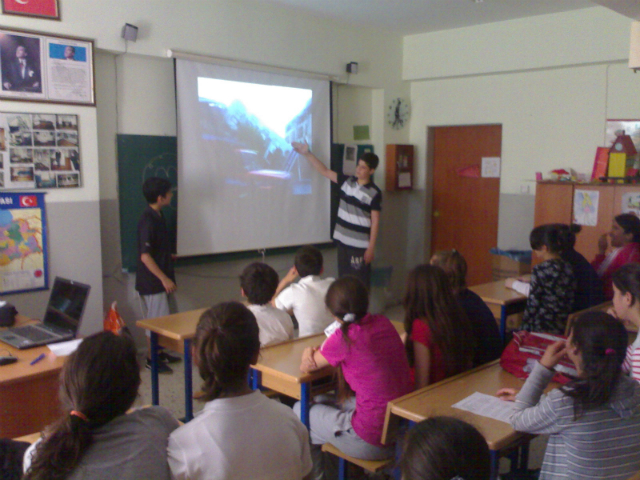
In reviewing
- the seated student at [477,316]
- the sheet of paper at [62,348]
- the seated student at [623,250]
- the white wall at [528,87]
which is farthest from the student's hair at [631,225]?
the sheet of paper at [62,348]

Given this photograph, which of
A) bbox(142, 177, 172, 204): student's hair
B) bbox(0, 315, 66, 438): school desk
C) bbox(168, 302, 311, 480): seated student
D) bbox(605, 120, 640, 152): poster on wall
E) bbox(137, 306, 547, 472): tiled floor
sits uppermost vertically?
bbox(605, 120, 640, 152): poster on wall

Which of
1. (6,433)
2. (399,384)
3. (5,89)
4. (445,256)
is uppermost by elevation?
(5,89)

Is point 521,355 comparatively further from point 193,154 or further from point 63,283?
point 193,154

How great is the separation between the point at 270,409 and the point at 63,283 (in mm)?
1718

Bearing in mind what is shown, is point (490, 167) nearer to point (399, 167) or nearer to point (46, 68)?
point (399, 167)

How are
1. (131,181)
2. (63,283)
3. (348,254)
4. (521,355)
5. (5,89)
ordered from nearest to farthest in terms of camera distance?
(521,355) → (63,283) → (5,89) → (131,181) → (348,254)

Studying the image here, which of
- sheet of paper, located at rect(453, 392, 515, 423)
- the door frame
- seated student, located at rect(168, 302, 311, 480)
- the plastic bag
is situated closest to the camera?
seated student, located at rect(168, 302, 311, 480)

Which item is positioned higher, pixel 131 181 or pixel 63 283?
pixel 131 181

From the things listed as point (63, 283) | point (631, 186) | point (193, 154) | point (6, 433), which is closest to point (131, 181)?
point (193, 154)

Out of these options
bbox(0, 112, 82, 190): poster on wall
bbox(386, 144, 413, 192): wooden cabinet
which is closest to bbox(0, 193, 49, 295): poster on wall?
bbox(0, 112, 82, 190): poster on wall

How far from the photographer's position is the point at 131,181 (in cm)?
437

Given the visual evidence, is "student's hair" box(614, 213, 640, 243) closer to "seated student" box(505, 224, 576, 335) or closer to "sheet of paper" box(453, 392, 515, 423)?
"seated student" box(505, 224, 576, 335)

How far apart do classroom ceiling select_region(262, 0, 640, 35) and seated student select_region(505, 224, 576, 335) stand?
2457mm

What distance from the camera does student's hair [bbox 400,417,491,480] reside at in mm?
1036
